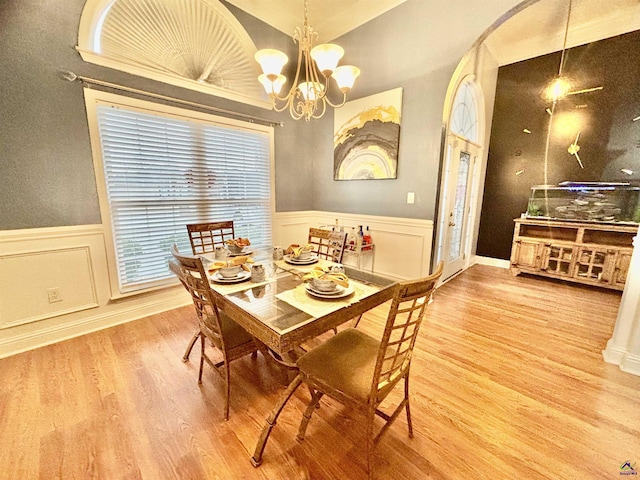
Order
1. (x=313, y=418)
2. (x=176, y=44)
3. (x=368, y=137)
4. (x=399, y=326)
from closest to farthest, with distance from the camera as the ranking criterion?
(x=399, y=326) → (x=313, y=418) → (x=176, y=44) → (x=368, y=137)

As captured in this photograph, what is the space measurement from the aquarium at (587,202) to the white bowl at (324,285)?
13.2 feet

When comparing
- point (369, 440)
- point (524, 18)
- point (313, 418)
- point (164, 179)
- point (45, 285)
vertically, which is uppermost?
point (524, 18)

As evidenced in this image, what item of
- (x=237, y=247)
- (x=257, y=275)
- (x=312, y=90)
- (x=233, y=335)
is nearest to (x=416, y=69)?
(x=312, y=90)

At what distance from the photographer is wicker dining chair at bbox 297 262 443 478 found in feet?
3.10

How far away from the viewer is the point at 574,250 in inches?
133

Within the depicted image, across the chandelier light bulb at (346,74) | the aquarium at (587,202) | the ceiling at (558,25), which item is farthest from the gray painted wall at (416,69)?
the aquarium at (587,202)

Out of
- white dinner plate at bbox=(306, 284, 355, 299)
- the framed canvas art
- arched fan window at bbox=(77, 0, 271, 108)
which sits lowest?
white dinner plate at bbox=(306, 284, 355, 299)

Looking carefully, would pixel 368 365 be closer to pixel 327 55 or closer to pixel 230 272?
pixel 230 272

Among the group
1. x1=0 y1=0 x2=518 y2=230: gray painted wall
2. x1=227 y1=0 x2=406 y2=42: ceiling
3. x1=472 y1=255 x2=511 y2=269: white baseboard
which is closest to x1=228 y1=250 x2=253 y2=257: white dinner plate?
x1=0 y1=0 x2=518 y2=230: gray painted wall

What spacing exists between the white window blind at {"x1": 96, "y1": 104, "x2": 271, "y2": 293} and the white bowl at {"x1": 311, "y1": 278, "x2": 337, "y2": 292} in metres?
2.04

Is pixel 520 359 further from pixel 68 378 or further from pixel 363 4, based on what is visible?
pixel 363 4

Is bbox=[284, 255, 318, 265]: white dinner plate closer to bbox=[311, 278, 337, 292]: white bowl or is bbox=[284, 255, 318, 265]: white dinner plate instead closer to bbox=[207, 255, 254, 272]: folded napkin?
bbox=[207, 255, 254, 272]: folded napkin

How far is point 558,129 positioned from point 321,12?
3618 millimetres

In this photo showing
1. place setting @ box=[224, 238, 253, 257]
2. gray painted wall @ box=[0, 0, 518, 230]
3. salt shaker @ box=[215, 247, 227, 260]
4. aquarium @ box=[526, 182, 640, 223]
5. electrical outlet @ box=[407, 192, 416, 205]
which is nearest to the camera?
gray painted wall @ box=[0, 0, 518, 230]
